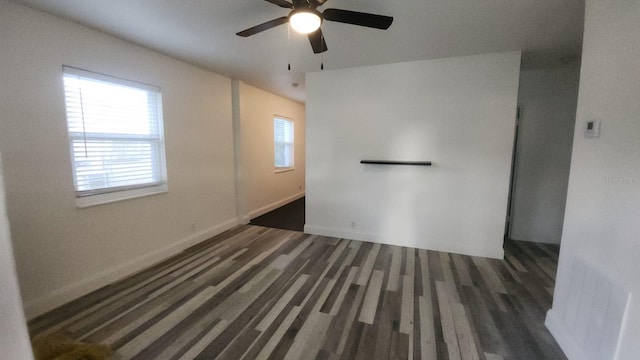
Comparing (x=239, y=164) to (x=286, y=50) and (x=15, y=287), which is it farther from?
(x=15, y=287)

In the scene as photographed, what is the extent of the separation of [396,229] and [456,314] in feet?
4.95

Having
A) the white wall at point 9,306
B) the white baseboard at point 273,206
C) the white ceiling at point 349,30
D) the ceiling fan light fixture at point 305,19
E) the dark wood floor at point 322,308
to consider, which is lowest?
the dark wood floor at point 322,308

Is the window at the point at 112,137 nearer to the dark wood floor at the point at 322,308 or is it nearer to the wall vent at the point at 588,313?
the dark wood floor at the point at 322,308

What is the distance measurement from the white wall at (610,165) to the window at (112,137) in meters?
3.88

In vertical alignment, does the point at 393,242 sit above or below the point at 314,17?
below

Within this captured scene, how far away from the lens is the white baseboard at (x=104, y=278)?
213 centimetres

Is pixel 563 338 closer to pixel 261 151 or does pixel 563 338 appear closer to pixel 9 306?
pixel 9 306

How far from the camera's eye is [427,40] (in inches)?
105

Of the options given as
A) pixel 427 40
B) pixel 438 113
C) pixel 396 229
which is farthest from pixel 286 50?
pixel 396 229

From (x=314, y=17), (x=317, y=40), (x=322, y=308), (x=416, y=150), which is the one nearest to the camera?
(x=314, y=17)

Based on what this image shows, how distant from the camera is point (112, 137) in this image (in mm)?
2631

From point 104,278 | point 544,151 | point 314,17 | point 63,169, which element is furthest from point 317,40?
point 544,151

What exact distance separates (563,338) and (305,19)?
2.78 meters

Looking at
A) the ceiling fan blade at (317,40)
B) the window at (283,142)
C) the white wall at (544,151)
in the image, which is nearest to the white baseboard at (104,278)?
the window at (283,142)
